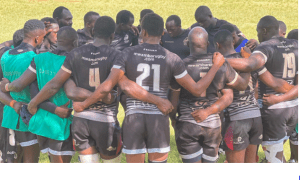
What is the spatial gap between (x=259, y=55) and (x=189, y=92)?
1.14 metres

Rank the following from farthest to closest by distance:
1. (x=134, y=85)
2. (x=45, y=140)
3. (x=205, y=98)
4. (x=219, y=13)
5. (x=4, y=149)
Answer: (x=219, y=13), (x=4, y=149), (x=45, y=140), (x=205, y=98), (x=134, y=85)

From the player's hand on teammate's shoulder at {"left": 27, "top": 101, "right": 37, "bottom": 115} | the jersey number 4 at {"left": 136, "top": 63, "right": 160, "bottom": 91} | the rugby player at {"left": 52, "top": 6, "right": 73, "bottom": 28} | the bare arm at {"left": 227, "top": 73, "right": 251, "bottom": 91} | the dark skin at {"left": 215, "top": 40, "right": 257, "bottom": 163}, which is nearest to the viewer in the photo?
the jersey number 4 at {"left": 136, "top": 63, "right": 160, "bottom": 91}

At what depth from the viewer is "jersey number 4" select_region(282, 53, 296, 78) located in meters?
5.24

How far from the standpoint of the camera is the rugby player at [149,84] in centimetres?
441

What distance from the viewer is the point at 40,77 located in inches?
192

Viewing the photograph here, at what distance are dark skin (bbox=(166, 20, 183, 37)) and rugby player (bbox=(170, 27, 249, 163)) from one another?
2869 mm

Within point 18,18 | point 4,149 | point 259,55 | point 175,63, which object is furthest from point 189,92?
point 18,18

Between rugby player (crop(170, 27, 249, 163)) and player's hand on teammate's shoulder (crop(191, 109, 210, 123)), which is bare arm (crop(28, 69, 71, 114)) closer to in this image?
rugby player (crop(170, 27, 249, 163))

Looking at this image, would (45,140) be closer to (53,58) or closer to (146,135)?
(53,58)

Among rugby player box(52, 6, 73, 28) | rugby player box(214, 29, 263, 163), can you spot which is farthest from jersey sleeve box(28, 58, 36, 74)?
rugby player box(52, 6, 73, 28)

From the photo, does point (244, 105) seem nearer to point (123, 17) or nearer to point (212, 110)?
point (212, 110)

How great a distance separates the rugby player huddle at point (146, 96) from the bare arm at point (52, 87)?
1cm

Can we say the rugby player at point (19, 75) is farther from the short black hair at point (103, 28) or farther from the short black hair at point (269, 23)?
the short black hair at point (269, 23)

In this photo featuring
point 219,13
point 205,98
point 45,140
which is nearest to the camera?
point 205,98
